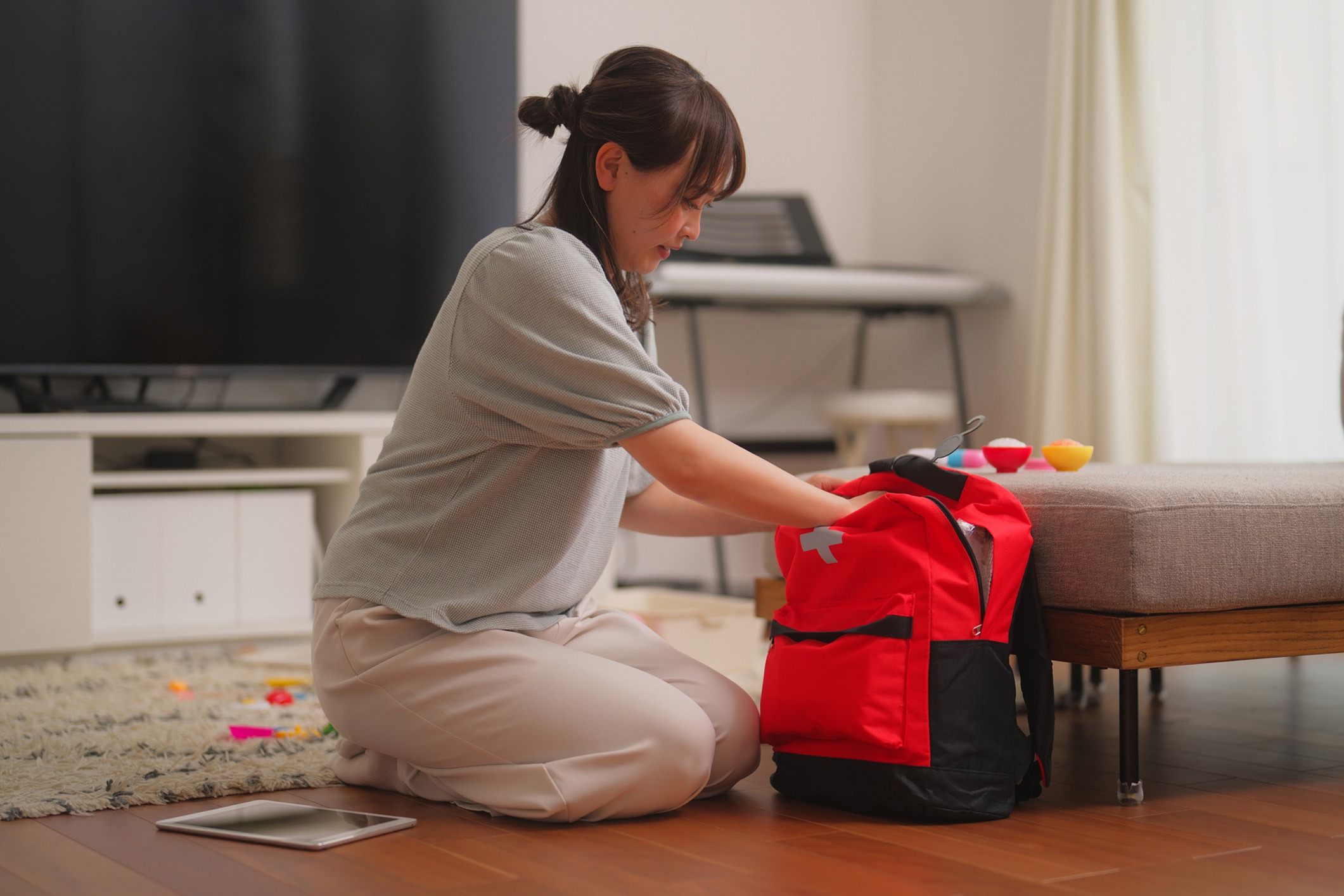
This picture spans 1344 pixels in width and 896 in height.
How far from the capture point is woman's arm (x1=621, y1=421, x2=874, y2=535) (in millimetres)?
1362

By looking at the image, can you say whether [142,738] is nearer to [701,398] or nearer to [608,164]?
[608,164]

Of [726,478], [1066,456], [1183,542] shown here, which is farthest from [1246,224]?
[726,478]

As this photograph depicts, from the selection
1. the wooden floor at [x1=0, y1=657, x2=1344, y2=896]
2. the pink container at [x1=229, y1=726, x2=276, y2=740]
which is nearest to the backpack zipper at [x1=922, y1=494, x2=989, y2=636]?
the wooden floor at [x1=0, y1=657, x2=1344, y2=896]

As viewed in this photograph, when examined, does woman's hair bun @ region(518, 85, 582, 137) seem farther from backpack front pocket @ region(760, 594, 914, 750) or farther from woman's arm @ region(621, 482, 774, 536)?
backpack front pocket @ region(760, 594, 914, 750)

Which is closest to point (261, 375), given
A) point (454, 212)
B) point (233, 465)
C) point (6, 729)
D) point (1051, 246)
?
point (233, 465)

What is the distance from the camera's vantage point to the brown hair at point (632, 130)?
4.66ft

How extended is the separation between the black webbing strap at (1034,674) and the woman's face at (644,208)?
0.53 metres

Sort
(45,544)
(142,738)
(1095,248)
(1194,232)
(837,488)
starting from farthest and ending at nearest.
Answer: (1095,248)
(1194,232)
(45,544)
(142,738)
(837,488)

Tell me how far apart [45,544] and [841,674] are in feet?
6.14

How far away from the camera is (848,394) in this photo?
3561 millimetres

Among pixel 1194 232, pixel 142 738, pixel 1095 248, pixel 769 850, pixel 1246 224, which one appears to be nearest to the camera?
pixel 769 850

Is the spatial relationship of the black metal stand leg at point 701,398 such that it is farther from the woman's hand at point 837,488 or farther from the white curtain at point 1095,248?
the woman's hand at point 837,488

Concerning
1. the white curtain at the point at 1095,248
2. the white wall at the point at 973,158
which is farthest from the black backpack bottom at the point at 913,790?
the white wall at the point at 973,158

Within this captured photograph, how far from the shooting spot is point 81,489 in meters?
2.66
